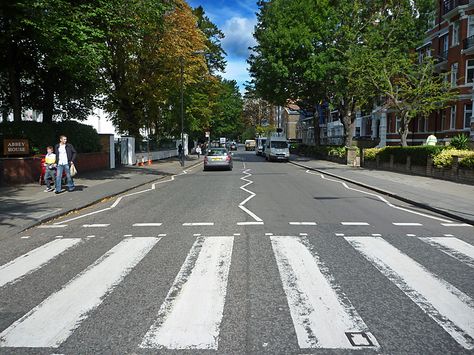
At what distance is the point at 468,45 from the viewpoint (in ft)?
112

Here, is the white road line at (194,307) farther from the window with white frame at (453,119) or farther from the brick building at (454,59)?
the window with white frame at (453,119)

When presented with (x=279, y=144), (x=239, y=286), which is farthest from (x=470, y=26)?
(x=239, y=286)

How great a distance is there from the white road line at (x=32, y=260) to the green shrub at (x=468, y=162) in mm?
15510

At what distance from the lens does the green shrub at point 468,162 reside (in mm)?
16984

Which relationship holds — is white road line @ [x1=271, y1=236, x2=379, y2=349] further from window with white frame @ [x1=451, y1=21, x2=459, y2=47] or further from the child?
window with white frame @ [x1=451, y1=21, x2=459, y2=47]

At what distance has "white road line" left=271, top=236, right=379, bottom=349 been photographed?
359 cm

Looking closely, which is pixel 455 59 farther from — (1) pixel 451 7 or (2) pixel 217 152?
(2) pixel 217 152

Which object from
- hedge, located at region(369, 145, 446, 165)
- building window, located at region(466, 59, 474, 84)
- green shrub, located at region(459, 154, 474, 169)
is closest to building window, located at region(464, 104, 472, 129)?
building window, located at region(466, 59, 474, 84)

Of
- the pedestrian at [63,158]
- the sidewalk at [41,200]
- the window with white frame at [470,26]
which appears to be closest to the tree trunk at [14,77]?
the sidewalk at [41,200]

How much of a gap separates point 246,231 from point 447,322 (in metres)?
4.54

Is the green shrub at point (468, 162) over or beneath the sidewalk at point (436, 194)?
over

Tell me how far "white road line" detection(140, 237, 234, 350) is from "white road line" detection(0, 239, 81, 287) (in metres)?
2.04

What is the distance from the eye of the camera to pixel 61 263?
5992mm

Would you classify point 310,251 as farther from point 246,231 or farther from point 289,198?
point 289,198
